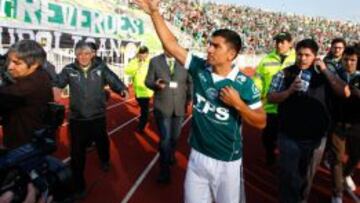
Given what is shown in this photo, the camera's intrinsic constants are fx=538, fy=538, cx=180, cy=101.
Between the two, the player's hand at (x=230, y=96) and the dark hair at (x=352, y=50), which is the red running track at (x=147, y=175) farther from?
the player's hand at (x=230, y=96)

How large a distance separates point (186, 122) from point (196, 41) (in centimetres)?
2199

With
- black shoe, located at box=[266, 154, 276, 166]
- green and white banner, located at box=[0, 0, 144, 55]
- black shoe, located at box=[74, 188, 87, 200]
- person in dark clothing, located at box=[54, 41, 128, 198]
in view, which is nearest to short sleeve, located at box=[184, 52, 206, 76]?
person in dark clothing, located at box=[54, 41, 128, 198]

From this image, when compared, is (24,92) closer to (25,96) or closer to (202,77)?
(25,96)

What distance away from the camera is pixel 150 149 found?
9656mm

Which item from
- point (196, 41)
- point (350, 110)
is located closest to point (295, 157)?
point (350, 110)

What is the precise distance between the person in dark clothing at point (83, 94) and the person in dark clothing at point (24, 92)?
253 cm

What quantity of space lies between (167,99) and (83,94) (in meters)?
1.26

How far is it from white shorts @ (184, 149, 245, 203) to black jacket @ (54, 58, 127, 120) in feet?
8.89

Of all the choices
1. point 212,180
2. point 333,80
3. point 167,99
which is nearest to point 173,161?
point 167,99

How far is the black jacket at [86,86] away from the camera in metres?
6.80

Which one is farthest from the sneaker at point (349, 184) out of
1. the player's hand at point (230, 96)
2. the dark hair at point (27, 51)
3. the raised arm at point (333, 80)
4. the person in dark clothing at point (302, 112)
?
the dark hair at point (27, 51)

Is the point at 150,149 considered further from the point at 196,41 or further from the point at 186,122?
the point at 196,41

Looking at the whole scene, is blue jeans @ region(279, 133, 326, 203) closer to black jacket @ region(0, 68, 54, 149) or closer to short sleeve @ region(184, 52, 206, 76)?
short sleeve @ region(184, 52, 206, 76)

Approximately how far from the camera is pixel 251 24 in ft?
161
